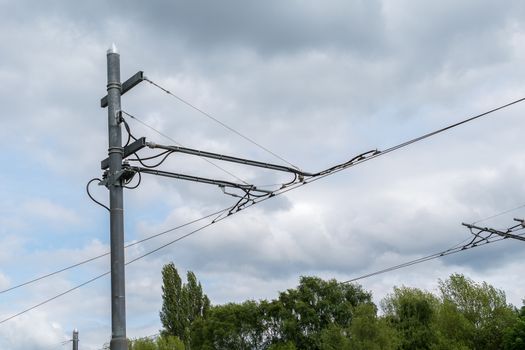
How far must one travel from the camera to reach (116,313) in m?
11.7

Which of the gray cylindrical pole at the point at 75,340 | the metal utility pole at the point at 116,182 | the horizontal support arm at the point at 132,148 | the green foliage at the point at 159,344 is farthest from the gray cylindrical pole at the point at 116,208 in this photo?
the green foliage at the point at 159,344

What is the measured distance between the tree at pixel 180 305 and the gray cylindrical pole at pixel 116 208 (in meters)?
72.7

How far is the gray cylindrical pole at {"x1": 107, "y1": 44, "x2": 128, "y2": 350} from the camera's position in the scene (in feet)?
38.5

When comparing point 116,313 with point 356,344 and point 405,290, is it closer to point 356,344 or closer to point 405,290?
point 356,344

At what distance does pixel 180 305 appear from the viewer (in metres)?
85.3

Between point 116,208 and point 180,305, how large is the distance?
74863 mm

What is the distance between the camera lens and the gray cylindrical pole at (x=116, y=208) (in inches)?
462

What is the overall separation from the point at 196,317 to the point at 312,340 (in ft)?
56.6

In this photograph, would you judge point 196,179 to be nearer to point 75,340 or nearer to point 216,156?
point 216,156

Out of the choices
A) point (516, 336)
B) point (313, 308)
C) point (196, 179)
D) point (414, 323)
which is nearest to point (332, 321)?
point (313, 308)

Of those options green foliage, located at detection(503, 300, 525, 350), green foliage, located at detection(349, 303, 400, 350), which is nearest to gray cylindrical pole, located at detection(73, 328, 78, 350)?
green foliage, located at detection(349, 303, 400, 350)

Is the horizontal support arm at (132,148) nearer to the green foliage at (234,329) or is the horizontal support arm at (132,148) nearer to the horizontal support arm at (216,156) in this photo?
the horizontal support arm at (216,156)

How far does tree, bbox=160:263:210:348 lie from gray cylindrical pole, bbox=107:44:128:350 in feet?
239

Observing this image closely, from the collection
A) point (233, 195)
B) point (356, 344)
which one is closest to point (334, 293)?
point (356, 344)
